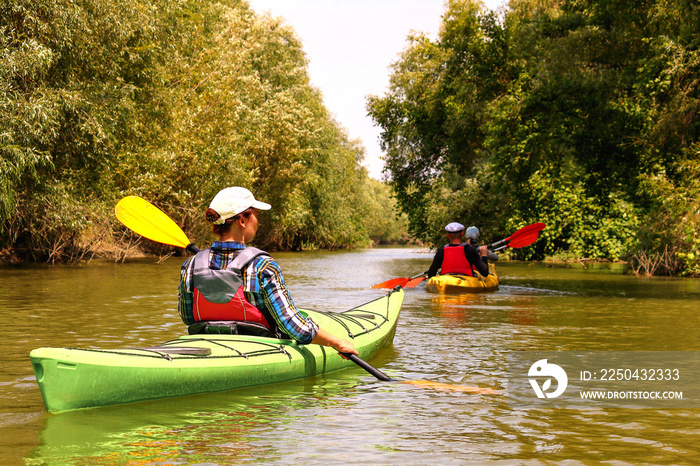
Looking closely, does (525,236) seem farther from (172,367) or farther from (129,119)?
(172,367)

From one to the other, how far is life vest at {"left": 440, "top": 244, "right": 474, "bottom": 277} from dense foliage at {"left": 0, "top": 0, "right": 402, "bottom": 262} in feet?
24.2

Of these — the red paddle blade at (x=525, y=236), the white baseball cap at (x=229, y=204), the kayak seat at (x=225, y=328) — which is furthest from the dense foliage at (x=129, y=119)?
the white baseball cap at (x=229, y=204)

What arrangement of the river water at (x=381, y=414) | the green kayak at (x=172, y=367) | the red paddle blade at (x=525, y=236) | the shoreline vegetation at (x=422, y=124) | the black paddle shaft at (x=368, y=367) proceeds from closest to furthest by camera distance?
the river water at (x=381, y=414), the green kayak at (x=172, y=367), the black paddle shaft at (x=368, y=367), the red paddle blade at (x=525, y=236), the shoreline vegetation at (x=422, y=124)

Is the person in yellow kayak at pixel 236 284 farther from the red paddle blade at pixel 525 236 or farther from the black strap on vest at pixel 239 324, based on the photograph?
the red paddle blade at pixel 525 236

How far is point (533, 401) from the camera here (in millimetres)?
4520

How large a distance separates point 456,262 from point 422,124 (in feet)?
63.0

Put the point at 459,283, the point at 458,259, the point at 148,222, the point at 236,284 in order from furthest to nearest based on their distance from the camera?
the point at 458,259 → the point at 459,283 → the point at 148,222 → the point at 236,284

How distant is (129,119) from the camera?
1686cm

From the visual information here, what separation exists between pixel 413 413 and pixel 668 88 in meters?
11.0

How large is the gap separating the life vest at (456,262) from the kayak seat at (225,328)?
6.98m

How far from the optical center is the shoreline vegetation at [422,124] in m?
13.4

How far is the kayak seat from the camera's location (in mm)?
4678

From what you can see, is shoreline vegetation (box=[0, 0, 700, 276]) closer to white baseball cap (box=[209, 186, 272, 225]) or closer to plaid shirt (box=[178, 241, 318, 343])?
plaid shirt (box=[178, 241, 318, 343])

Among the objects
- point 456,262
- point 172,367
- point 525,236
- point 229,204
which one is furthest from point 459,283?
point 172,367
